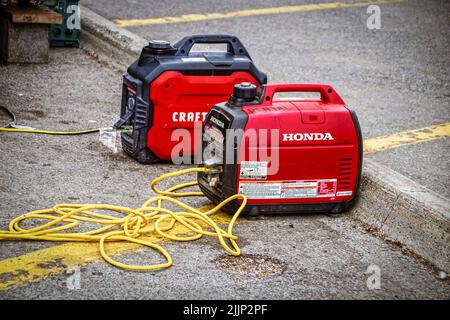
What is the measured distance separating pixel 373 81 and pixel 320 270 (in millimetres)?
3511

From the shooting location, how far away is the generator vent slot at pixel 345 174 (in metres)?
4.55

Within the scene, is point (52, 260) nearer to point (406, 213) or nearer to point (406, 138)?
point (406, 213)

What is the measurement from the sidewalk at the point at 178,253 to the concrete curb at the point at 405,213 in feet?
0.29

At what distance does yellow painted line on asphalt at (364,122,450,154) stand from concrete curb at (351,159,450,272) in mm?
663

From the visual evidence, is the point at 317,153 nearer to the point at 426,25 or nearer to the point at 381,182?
the point at 381,182

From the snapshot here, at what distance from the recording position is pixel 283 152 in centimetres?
441

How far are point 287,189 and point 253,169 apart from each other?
0.23 m

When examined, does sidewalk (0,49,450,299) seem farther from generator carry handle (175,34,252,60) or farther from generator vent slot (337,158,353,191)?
generator carry handle (175,34,252,60)

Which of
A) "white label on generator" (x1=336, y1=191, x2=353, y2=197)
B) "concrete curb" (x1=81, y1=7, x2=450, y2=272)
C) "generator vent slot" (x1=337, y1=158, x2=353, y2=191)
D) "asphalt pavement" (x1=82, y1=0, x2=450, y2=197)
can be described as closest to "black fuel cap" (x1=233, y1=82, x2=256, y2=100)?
"generator vent slot" (x1=337, y1=158, x2=353, y2=191)

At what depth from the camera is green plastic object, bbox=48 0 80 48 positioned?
322 inches

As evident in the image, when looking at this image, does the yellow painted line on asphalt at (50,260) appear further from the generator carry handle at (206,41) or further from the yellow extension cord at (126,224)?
the generator carry handle at (206,41)

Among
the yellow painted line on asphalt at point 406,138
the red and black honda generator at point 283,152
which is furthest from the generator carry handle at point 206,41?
the yellow painted line on asphalt at point 406,138

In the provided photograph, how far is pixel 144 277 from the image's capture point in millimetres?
3824

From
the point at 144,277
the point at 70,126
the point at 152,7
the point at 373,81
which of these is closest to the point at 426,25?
the point at 373,81
